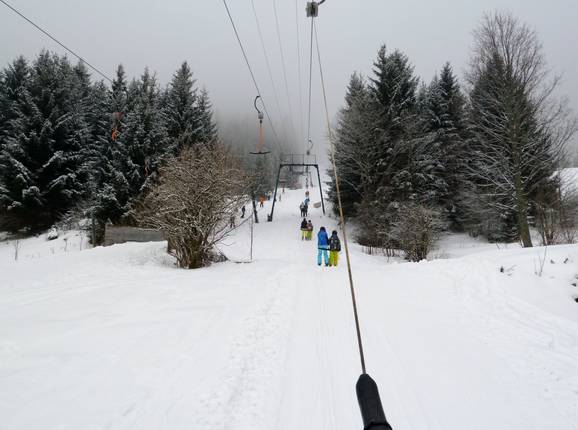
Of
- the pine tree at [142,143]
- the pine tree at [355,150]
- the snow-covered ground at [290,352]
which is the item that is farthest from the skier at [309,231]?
the snow-covered ground at [290,352]

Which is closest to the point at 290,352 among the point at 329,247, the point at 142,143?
the point at 329,247

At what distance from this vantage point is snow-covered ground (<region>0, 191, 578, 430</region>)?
2623 millimetres

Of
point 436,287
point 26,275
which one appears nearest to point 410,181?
point 436,287

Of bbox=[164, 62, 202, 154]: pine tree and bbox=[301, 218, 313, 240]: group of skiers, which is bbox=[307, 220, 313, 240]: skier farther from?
bbox=[164, 62, 202, 154]: pine tree

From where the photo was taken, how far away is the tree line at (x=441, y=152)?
12219 millimetres

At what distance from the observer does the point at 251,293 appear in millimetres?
6586

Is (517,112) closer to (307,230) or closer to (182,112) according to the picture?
(307,230)

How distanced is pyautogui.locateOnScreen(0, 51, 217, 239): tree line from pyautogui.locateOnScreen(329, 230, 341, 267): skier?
1159cm

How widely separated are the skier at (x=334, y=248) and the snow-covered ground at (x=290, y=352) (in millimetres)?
3960

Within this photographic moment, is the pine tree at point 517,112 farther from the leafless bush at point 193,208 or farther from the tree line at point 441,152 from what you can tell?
the leafless bush at point 193,208

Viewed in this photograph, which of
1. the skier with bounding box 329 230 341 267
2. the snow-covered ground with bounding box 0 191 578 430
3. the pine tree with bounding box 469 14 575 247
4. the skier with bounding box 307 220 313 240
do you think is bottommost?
the snow-covered ground with bounding box 0 191 578 430

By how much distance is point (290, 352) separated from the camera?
3854 mm


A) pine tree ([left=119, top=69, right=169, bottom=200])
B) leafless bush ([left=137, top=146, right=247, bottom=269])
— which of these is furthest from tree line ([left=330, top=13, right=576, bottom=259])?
pine tree ([left=119, top=69, right=169, bottom=200])

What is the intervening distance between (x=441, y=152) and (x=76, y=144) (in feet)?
100
